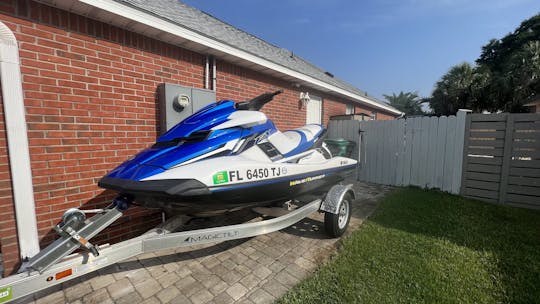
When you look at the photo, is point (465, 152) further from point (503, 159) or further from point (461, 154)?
point (503, 159)

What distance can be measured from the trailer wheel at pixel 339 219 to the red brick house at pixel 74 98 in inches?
97.5

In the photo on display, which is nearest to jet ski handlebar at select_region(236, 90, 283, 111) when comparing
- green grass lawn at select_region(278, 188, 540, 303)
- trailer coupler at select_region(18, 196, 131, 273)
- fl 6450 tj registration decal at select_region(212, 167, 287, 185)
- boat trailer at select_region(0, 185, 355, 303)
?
fl 6450 tj registration decal at select_region(212, 167, 287, 185)

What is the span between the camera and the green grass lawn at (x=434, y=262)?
2.01 meters

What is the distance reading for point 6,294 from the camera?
4.21ft

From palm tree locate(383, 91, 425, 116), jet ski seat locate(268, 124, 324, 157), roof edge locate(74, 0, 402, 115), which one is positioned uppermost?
palm tree locate(383, 91, 425, 116)

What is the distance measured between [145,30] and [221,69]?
1.36 m

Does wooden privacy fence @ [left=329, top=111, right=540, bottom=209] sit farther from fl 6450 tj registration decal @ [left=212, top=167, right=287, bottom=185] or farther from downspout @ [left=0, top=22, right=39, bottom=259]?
downspout @ [left=0, top=22, right=39, bottom=259]

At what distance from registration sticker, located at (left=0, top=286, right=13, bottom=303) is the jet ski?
0.75m

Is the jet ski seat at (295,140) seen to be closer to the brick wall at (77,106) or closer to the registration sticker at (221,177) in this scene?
the registration sticker at (221,177)

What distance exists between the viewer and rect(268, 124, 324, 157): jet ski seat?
2.68m

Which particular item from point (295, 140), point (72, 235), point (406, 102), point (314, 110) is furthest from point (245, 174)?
point (406, 102)

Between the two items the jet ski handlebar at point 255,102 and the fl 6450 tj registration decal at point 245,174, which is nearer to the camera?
the fl 6450 tj registration decal at point 245,174

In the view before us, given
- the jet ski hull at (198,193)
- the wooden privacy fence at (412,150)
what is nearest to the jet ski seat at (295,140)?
the jet ski hull at (198,193)

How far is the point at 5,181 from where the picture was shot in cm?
213
